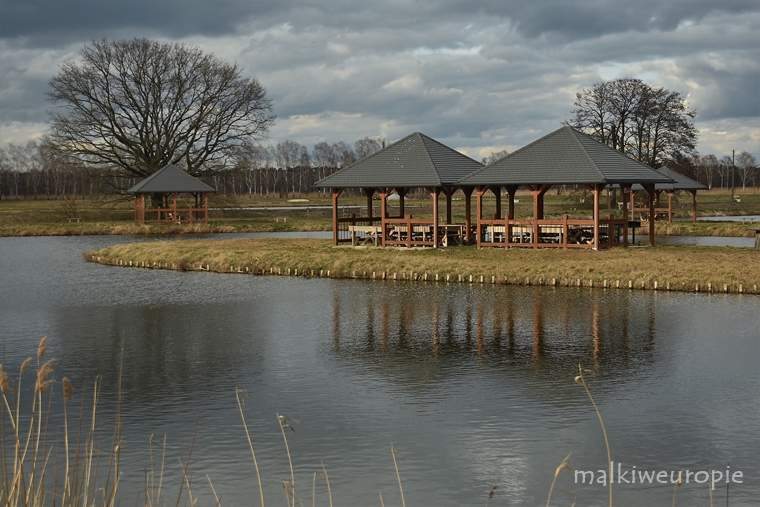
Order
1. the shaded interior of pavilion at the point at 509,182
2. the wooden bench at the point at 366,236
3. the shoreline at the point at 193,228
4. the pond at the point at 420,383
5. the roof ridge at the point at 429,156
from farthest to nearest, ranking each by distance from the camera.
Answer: the shoreline at the point at 193,228, the wooden bench at the point at 366,236, the roof ridge at the point at 429,156, the shaded interior of pavilion at the point at 509,182, the pond at the point at 420,383

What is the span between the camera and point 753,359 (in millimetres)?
14281

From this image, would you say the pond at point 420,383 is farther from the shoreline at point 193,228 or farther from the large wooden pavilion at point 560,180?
the shoreline at point 193,228

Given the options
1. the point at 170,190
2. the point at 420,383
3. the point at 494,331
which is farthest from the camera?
the point at 170,190

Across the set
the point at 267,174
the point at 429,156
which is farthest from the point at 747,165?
the point at 429,156

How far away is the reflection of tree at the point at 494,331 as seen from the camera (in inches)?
559

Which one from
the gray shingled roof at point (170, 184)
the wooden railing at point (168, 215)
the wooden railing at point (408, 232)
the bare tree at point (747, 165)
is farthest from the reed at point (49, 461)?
the bare tree at point (747, 165)

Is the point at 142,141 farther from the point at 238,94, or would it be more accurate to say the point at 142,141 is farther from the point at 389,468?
the point at 389,468

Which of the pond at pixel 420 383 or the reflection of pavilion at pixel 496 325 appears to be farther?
the reflection of pavilion at pixel 496 325

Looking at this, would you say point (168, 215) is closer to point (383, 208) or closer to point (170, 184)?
point (170, 184)

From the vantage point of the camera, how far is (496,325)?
17.9 m

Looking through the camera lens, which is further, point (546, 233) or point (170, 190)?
point (170, 190)

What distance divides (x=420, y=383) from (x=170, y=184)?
4320 centimetres

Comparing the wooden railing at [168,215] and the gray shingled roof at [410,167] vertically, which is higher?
the gray shingled roof at [410,167]

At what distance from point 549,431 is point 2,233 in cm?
4437
